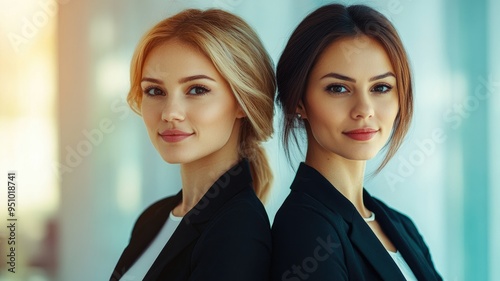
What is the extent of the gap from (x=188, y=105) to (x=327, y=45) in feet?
1.27

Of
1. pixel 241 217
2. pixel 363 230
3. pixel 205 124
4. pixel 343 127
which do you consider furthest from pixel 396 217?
pixel 205 124

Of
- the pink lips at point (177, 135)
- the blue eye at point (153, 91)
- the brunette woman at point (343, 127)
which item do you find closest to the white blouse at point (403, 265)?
the brunette woman at point (343, 127)

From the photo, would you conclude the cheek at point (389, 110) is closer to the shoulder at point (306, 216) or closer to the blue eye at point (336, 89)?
the blue eye at point (336, 89)

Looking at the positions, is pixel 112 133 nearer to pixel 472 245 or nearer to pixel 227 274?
pixel 227 274

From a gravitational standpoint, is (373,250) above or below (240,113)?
below

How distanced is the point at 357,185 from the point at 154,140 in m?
0.56

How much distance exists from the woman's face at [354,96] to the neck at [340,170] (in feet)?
0.11

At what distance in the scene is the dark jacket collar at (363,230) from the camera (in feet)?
5.33

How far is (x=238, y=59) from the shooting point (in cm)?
175

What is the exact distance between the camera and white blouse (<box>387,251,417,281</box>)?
67.4 inches

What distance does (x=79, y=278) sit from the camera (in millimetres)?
2602

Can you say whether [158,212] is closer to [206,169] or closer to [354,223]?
[206,169]

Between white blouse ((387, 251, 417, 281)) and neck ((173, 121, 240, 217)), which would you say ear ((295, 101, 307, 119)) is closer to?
neck ((173, 121, 240, 217))

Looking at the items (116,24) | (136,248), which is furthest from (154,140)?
(116,24)
